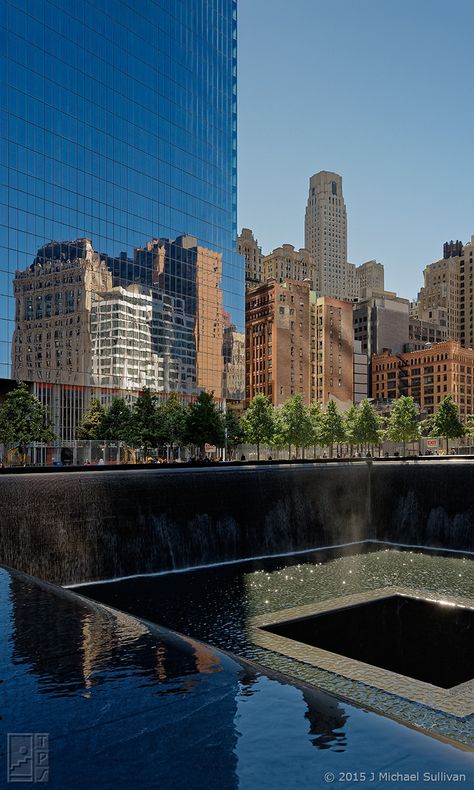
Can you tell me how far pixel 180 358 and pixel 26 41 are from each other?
148 feet

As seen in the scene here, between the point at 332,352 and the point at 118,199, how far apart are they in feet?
320

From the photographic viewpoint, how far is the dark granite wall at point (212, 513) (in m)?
26.7

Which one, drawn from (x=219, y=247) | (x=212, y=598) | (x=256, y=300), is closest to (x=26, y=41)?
(x=219, y=247)

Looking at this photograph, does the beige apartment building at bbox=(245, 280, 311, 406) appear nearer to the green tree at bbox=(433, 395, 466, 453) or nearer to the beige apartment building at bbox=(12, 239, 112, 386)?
the green tree at bbox=(433, 395, 466, 453)

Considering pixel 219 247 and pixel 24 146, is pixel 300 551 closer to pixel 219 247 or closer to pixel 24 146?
pixel 24 146

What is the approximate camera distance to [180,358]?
104 metres

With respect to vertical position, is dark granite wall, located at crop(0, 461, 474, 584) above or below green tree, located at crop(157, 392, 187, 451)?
below

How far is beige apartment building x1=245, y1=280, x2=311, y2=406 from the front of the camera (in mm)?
163750

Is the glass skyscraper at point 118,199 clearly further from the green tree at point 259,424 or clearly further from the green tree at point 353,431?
the green tree at point 353,431

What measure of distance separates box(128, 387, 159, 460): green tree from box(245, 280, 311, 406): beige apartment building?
8021 centimetres

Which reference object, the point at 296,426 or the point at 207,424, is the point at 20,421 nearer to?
the point at 207,424

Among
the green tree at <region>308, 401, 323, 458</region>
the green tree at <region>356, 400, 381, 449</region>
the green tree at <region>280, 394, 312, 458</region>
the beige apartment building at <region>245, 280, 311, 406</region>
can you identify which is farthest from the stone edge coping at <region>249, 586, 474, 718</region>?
the beige apartment building at <region>245, 280, 311, 406</region>

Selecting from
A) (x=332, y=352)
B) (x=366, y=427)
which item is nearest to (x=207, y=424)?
(x=366, y=427)

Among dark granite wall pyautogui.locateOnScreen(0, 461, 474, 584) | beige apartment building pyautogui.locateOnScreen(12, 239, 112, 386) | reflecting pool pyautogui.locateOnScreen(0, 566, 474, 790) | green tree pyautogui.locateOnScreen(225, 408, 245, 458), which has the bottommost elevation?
dark granite wall pyautogui.locateOnScreen(0, 461, 474, 584)
